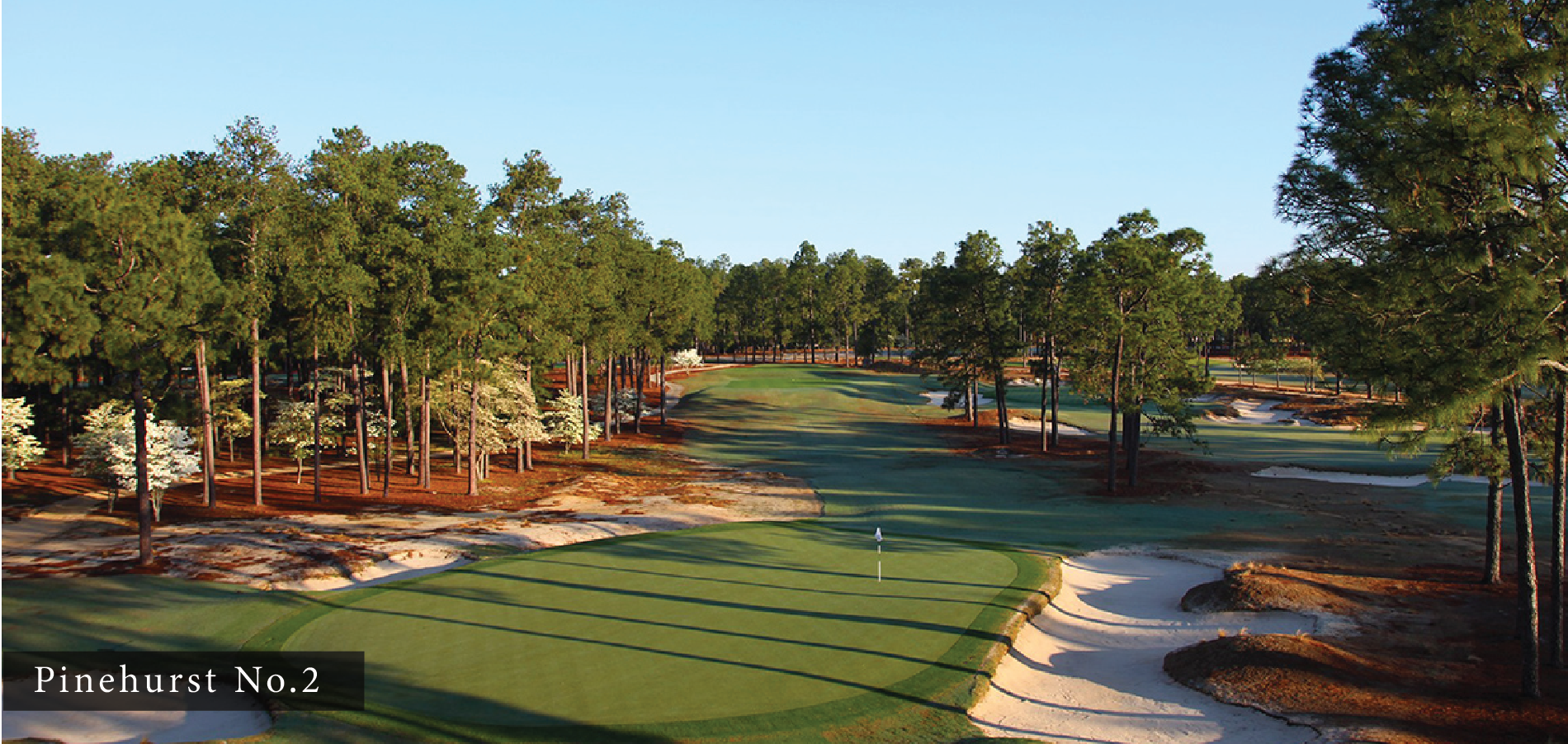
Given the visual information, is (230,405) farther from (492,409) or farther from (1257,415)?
(1257,415)

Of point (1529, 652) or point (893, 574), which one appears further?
point (893, 574)

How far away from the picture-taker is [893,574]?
78.4 feet

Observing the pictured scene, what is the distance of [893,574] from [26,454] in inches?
1385

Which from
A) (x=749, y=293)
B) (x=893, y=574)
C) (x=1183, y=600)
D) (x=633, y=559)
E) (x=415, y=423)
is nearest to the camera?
(x=1183, y=600)

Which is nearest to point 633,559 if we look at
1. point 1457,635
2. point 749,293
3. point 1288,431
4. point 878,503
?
point 878,503

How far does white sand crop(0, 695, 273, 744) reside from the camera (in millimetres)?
13797

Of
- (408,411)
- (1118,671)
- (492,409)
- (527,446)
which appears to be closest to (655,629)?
(1118,671)

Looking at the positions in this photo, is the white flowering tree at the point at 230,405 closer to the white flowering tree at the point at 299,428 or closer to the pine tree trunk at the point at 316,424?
the white flowering tree at the point at 299,428

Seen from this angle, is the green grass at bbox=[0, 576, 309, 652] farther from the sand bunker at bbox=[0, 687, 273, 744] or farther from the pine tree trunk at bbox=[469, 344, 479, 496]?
the pine tree trunk at bbox=[469, 344, 479, 496]

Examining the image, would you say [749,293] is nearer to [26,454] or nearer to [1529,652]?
[26,454]

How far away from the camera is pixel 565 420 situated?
50.9 m

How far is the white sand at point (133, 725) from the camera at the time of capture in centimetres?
1380

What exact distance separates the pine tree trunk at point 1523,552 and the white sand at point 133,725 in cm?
2131

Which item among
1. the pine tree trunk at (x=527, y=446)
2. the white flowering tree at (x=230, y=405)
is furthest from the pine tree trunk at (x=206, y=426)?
the pine tree trunk at (x=527, y=446)
